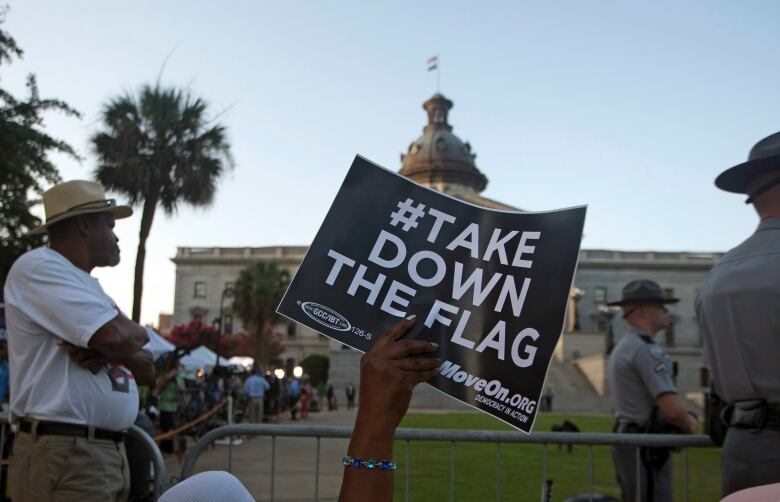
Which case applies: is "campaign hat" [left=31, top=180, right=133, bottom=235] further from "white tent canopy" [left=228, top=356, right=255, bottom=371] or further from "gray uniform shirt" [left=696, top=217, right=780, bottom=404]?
"white tent canopy" [left=228, top=356, right=255, bottom=371]

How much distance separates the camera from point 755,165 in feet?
10.3

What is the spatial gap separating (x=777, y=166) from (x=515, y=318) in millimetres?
1794

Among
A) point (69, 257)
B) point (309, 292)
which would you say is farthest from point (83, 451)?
point (309, 292)

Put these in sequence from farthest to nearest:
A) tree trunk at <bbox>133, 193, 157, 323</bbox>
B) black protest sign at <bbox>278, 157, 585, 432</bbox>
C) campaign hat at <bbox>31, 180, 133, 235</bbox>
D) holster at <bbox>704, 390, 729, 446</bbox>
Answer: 1. tree trunk at <bbox>133, 193, 157, 323</bbox>
2. holster at <bbox>704, 390, 729, 446</bbox>
3. campaign hat at <bbox>31, 180, 133, 235</bbox>
4. black protest sign at <bbox>278, 157, 585, 432</bbox>

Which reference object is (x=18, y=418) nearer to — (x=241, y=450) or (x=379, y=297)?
(x=379, y=297)

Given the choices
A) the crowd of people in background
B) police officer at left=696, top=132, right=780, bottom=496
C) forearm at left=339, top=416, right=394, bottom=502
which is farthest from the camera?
the crowd of people in background

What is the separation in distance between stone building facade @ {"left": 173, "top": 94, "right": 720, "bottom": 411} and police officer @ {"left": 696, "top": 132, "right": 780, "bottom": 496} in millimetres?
58588

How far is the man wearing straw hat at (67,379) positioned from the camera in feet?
8.94

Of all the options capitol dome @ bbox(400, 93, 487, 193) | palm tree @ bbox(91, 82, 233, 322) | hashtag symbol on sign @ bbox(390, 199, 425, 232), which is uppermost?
capitol dome @ bbox(400, 93, 487, 193)

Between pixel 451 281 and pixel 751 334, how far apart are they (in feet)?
5.35

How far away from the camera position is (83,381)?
9.30ft

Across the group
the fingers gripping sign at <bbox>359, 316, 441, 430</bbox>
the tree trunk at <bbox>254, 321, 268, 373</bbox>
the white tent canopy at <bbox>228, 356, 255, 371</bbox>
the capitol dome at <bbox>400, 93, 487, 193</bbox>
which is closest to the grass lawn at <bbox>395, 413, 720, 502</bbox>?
the fingers gripping sign at <bbox>359, 316, 441, 430</bbox>

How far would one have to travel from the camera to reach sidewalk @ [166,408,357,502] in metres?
8.85

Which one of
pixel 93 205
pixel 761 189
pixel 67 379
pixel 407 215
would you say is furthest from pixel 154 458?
pixel 761 189
